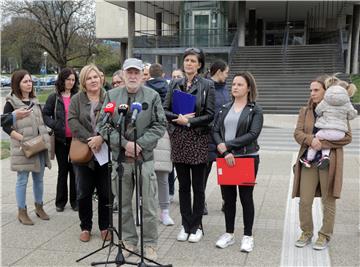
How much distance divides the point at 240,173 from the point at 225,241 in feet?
2.57

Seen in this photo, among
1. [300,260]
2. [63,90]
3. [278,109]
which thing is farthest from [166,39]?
[300,260]

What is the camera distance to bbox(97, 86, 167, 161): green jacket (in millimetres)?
4488

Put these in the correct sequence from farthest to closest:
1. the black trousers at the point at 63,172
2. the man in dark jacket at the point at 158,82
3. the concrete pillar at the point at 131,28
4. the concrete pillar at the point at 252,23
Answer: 1. the concrete pillar at the point at 252,23
2. the concrete pillar at the point at 131,28
3. the black trousers at the point at 63,172
4. the man in dark jacket at the point at 158,82

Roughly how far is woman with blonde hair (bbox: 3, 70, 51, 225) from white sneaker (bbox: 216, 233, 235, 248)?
95.7 inches

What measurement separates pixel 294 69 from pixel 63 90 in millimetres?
23584

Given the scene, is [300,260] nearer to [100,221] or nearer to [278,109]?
[100,221]

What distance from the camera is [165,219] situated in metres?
5.80

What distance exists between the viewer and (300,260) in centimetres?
461

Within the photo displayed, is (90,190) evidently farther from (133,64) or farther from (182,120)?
(133,64)

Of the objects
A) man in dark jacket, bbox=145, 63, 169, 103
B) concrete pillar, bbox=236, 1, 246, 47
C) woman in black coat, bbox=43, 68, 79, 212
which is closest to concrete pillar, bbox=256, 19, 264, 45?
concrete pillar, bbox=236, 1, 246, 47

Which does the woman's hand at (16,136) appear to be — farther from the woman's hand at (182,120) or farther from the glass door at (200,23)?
the glass door at (200,23)

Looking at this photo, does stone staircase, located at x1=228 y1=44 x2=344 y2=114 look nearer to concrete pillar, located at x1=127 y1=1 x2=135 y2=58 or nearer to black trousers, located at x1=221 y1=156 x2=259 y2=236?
concrete pillar, located at x1=127 y1=1 x2=135 y2=58

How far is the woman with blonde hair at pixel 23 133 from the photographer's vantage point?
227 inches

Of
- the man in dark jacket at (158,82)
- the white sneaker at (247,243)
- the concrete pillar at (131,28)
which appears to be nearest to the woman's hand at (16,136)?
the man in dark jacket at (158,82)
